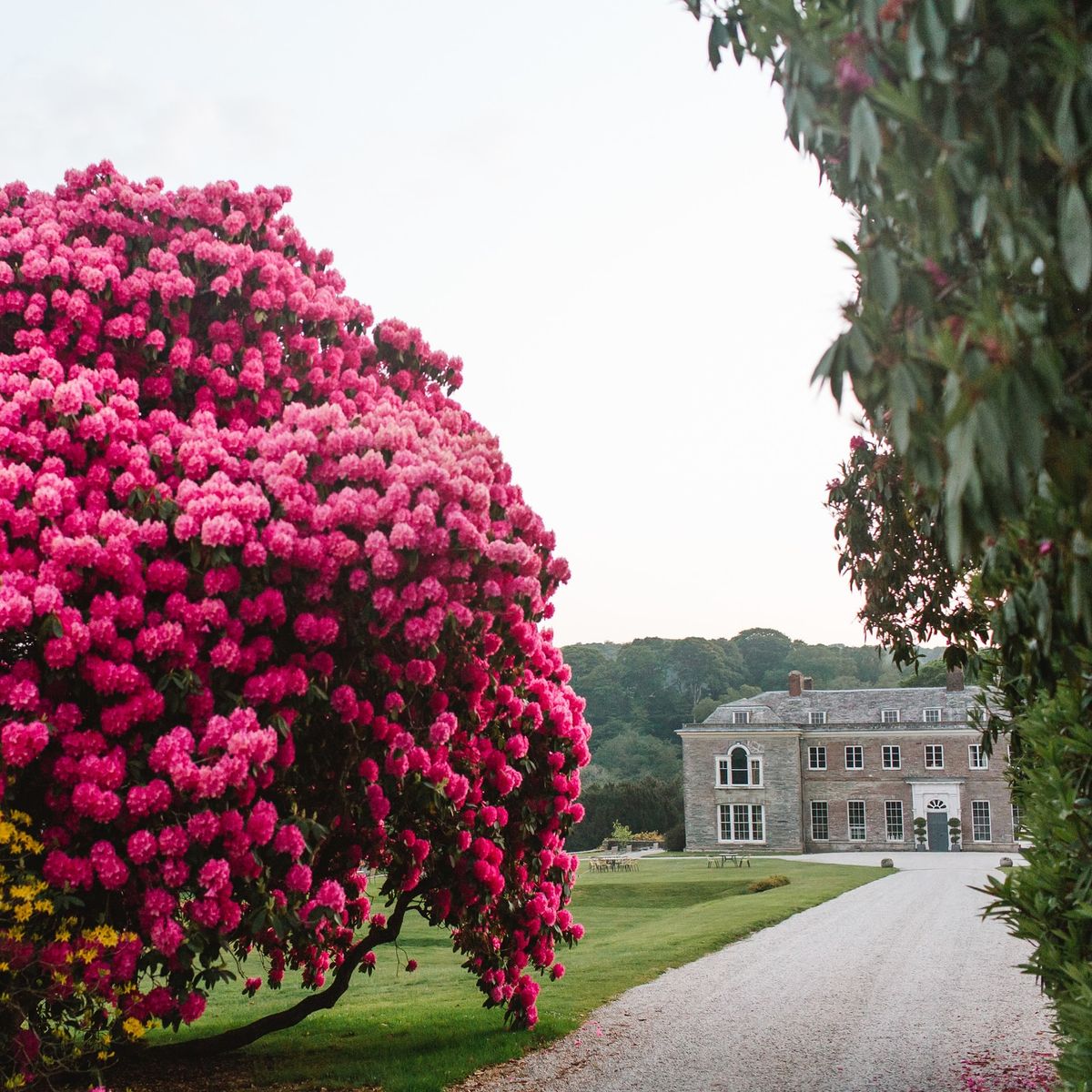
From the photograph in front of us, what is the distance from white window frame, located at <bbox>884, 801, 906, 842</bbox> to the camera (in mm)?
51344

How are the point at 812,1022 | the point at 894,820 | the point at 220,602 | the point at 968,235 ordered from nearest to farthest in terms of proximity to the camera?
1. the point at 968,235
2. the point at 220,602
3. the point at 812,1022
4. the point at 894,820

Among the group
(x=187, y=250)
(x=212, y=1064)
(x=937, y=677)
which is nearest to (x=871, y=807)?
(x=937, y=677)

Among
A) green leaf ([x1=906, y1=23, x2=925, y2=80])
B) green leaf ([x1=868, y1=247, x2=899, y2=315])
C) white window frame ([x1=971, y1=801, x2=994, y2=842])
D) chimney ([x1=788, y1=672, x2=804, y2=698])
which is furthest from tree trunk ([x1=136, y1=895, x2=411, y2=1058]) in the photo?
chimney ([x1=788, y1=672, x2=804, y2=698])

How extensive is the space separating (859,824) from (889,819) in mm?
1482

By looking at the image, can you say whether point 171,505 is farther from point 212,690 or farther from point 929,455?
point 929,455

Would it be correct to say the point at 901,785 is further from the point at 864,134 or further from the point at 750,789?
the point at 864,134

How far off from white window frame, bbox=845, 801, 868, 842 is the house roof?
4.05m

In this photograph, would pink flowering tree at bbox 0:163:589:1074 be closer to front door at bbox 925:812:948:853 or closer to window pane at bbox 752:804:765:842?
window pane at bbox 752:804:765:842

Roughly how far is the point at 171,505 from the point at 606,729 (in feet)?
274

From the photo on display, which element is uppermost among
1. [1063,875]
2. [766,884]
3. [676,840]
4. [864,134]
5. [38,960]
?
[864,134]

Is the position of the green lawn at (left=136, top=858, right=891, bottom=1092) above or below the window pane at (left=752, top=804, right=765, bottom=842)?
above

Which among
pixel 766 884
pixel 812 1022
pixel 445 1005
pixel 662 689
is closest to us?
pixel 812 1022

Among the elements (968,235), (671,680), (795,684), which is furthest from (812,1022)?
(671,680)

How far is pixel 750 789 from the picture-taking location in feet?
172
